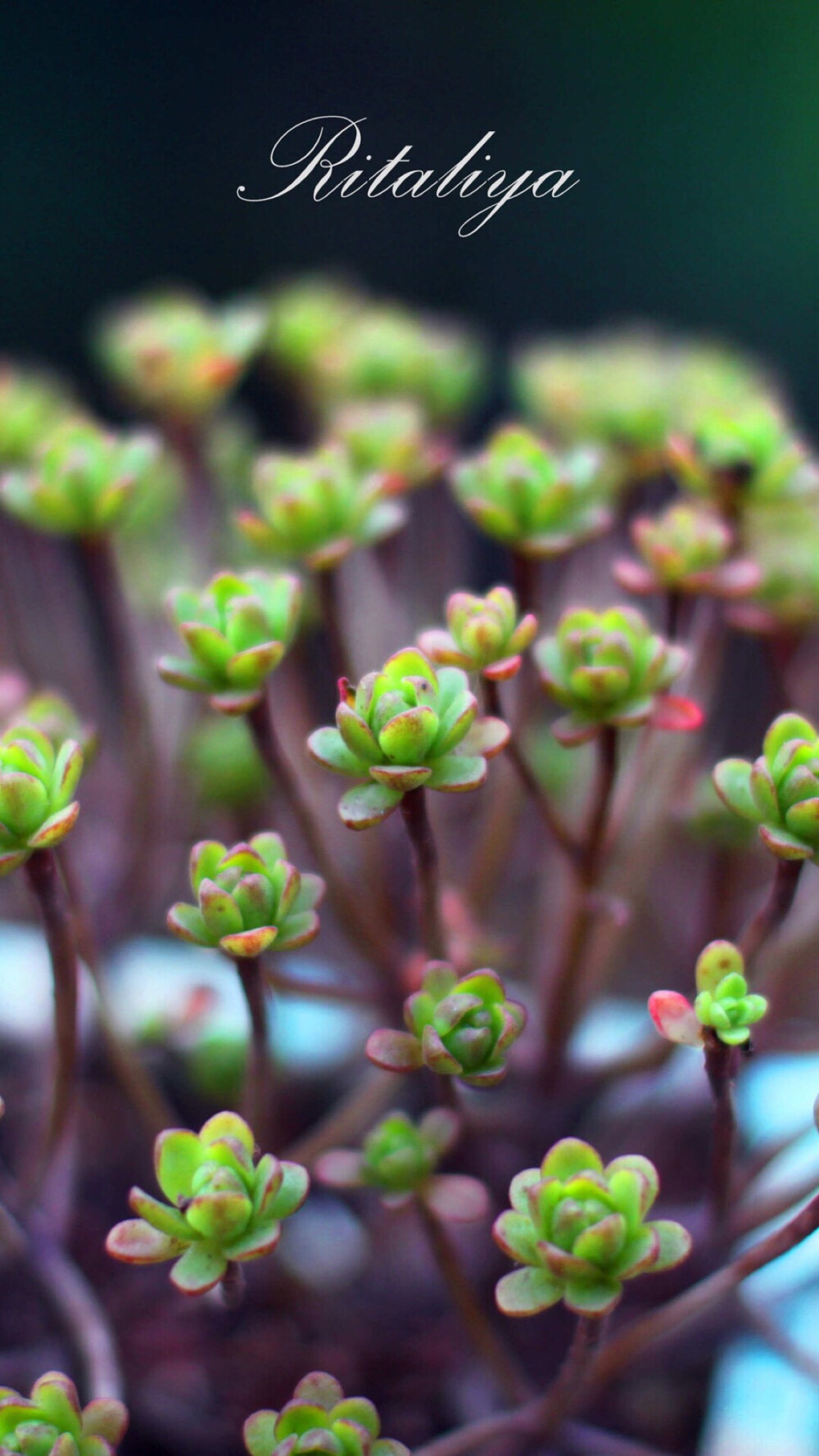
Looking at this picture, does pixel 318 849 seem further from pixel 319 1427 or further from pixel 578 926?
pixel 319 1427

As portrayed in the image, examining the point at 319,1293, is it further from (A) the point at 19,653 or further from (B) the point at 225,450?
(B) the point at 225,450

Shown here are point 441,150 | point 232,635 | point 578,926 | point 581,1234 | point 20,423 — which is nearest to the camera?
point 581,1234

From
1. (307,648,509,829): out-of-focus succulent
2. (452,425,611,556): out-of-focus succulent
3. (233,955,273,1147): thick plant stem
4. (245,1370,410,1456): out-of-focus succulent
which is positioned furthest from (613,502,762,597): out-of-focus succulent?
(245,1370,410,1456): out-of-focus succulent

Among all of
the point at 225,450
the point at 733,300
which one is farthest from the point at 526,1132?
the point at 733,300

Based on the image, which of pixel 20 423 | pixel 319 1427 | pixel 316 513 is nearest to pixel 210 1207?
pixel 319 1427

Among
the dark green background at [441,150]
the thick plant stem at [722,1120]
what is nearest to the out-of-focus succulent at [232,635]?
the thick plant stem at [722,1120]

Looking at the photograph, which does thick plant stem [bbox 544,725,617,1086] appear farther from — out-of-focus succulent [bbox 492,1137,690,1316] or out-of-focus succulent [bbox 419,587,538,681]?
out-of-focus succulent [bbox 492,1137,690,1316]

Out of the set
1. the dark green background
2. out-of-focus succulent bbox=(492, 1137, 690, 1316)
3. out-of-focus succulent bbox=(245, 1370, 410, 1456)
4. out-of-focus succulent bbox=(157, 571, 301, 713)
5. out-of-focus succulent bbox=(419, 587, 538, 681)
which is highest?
the dark green background
